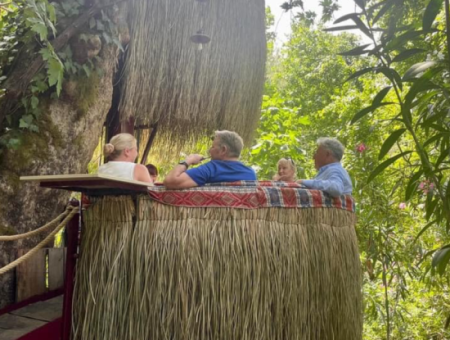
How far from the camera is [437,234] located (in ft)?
14.3

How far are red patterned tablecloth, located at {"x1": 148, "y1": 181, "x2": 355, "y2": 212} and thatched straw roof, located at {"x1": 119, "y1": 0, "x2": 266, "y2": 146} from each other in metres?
1.51

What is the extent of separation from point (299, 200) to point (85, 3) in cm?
178

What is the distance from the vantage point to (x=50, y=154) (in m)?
2.61

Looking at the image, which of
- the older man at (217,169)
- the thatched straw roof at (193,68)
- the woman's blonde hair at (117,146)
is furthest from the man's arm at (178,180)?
the thatched straw roof at (193,68)

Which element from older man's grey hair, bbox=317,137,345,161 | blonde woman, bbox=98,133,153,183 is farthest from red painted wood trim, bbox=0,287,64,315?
older man's grey hair, bbox=317,137,345,161

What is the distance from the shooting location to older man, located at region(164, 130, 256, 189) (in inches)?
→ 79.8

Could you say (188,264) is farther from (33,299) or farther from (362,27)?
(362,27)

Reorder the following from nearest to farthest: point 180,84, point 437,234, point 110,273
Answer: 1. point 110,273
2. point 180,84
3. point 437,234

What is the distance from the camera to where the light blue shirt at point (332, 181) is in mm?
2416

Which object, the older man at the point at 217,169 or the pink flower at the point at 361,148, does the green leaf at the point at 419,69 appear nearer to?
the older man at the point at 217,169

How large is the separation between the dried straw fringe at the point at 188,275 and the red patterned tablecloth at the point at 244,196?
0.11 ft

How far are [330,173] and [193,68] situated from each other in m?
1.58

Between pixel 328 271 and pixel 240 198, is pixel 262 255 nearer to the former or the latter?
pixel 240 198

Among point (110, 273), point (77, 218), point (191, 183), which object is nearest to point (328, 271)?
point (191, 183)
